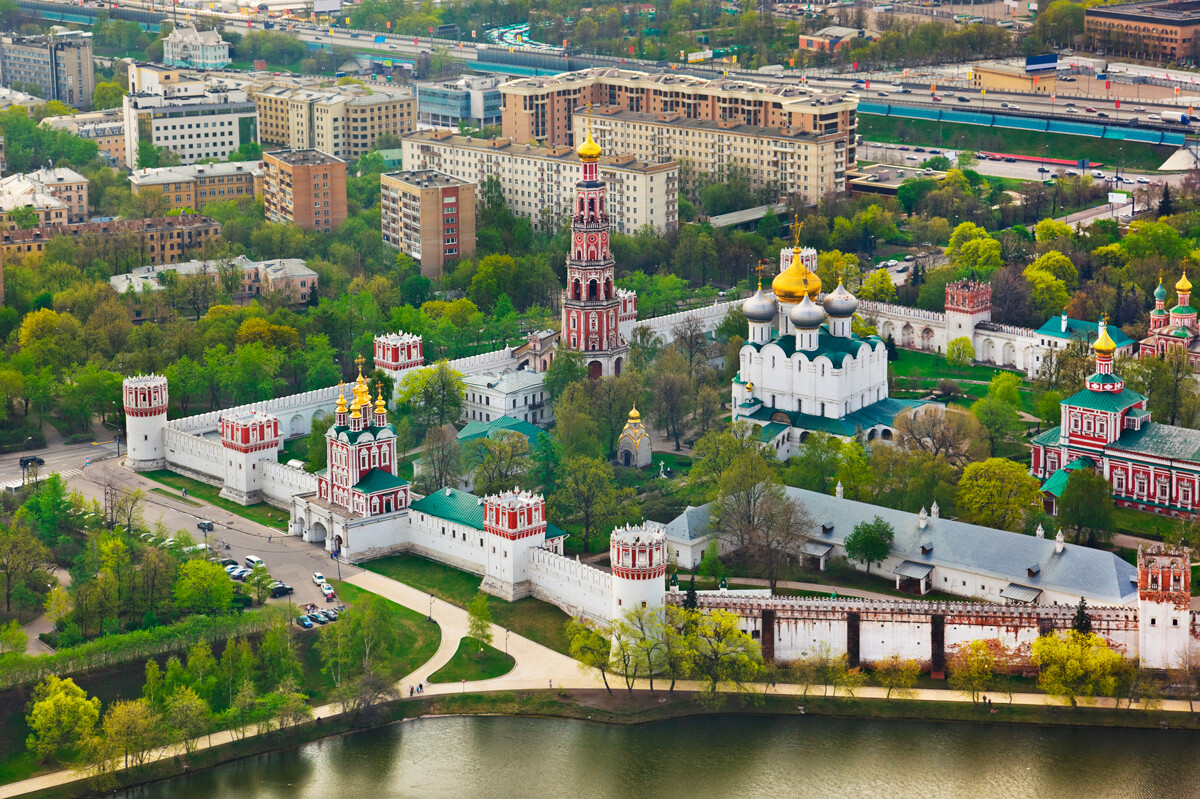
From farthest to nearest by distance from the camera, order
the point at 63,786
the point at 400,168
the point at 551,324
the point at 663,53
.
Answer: the point at 663,53, the point at 400,168, the point at 551,324, the point at 63,786

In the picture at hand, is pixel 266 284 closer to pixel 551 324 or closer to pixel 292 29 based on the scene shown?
pixel 551 324

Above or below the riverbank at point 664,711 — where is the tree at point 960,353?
above

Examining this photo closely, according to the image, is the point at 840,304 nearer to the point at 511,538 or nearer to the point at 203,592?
the point at 511,538

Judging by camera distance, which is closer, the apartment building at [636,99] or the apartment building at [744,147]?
the apartment building at [744,147]

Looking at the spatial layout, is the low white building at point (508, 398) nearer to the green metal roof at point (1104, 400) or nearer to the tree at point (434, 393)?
the tree at point (434, 393)

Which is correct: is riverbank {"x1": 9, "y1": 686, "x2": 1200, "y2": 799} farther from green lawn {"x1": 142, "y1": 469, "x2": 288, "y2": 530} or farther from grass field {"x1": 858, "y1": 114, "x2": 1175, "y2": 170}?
grass field {"x1": 858, "y1": 114, "x2": 1175, "y2": 170}

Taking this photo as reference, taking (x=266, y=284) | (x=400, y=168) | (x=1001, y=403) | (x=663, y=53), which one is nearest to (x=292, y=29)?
(x=663, y=53)

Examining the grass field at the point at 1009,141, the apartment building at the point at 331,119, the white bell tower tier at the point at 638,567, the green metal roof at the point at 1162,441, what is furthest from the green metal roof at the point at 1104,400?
the apartment building at the point at 331,119

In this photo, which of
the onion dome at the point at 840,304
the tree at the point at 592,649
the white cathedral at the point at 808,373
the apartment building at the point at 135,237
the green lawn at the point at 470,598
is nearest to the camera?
the tree at the point at 592,649
